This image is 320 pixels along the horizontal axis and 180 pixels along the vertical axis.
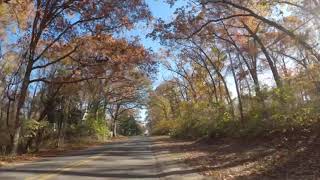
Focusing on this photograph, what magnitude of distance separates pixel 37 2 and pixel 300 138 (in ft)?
57.3

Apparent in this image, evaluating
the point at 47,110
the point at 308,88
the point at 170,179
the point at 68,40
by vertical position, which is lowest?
the point at 170,179

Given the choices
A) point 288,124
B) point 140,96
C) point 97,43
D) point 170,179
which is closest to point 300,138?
point 288,124

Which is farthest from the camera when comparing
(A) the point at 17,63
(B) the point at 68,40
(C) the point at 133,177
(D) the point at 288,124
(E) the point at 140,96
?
(E) the point at 140,96

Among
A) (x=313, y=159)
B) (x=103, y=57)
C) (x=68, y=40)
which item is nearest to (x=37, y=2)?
(x=68, y=40)

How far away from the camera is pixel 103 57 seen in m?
30.9

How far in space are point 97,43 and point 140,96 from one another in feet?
177

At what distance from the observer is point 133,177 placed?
14.6 meters

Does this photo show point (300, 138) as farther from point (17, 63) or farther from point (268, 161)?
point (17, 63)

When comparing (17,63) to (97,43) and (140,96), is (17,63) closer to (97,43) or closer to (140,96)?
(97,43)

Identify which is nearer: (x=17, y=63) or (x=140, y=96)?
(x=17, y=63)

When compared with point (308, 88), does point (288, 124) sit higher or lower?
lower

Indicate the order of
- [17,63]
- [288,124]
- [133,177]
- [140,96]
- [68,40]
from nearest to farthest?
[133,177], [288,124], [68,40], [17,63], [140,96]

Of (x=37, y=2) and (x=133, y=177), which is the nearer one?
(x=133, y=177)

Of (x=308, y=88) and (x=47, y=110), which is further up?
(x=47, y=110)
